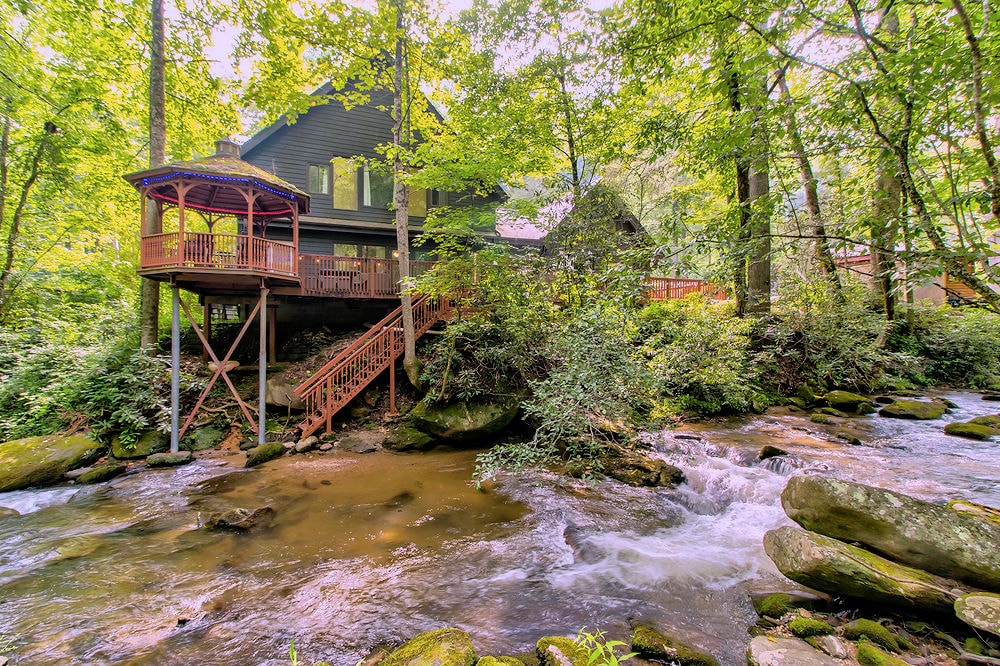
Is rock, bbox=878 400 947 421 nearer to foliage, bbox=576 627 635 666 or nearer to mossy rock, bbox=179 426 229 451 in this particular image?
foliage, bbox=576 627 635 666

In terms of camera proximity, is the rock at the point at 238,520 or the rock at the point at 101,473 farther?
the rock at the point at 101,473

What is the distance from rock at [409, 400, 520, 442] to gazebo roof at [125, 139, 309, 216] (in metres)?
6.41

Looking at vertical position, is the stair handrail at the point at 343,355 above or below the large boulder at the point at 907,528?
above

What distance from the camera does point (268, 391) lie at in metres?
10.8

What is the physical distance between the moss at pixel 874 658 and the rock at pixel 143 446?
11531mm

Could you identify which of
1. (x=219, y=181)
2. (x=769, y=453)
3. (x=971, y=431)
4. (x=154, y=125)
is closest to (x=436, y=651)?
(x=769, y=453)

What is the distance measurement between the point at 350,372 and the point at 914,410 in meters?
Result: 14.0

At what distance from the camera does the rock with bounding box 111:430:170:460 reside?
339 inches

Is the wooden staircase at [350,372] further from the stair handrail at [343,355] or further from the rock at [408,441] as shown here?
the rock at [408,441]

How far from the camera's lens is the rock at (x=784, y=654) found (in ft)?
9.62

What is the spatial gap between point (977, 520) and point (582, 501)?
4.34m

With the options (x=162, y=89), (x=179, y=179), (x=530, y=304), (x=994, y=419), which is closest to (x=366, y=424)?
(x=530, y=304)

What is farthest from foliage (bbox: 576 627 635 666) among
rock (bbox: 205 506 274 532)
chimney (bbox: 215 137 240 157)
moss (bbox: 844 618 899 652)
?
chimney (bbox: 215 137 240 157)

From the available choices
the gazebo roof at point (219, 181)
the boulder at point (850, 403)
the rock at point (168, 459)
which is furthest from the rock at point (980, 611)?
the gazebo roof at point (219, 181)
